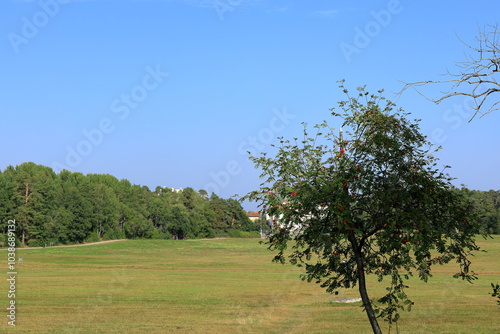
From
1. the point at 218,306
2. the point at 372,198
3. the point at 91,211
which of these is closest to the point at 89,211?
the point at 91,211

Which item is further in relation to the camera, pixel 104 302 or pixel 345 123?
pixel 104 302

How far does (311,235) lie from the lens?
13.2m

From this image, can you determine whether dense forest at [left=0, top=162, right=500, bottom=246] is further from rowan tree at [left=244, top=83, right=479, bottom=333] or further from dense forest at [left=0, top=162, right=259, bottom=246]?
rowan tree at [left=244, top=83, right=479, bottom=333]

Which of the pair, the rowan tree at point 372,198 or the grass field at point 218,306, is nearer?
the rowan tree at point 372,198

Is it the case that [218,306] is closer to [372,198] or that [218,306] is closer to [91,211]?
[372,198]

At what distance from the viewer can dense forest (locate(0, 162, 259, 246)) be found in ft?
392

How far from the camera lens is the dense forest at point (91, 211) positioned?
11938cm

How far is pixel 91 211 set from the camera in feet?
442

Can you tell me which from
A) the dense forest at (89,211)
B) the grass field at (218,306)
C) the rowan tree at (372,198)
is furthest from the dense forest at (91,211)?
the rowan tree at (372,198)

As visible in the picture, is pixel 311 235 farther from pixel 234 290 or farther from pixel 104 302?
pixel 234 290

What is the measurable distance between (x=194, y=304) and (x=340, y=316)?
960 centimetres

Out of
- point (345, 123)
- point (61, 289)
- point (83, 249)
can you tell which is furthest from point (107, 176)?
point (345, 123)

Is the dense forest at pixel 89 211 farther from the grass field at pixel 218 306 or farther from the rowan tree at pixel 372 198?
the rowan tree at pixel 372 198

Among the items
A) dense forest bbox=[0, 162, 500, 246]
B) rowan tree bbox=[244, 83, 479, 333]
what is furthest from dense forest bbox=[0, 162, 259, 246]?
rowan tree bbox=[244, 83, 479, 333]
